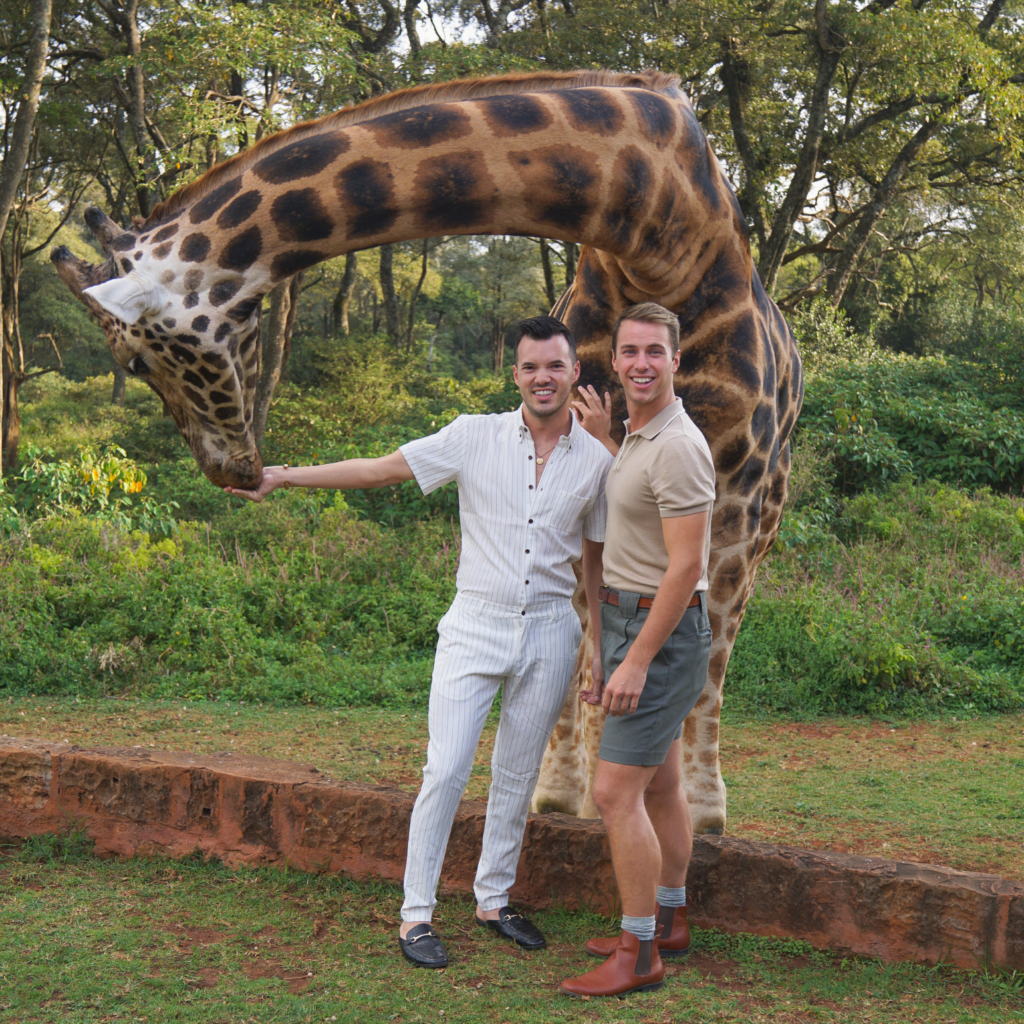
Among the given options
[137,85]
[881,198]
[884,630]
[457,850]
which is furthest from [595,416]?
[881,198]

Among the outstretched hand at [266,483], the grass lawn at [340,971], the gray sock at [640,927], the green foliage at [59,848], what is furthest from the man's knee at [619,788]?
the green foliage at [59,848]

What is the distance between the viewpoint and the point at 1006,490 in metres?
12.6

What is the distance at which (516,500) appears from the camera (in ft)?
11.1

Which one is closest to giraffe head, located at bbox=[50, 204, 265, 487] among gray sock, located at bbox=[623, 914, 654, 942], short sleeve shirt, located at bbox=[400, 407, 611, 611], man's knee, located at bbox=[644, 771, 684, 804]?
short sleeve shirt, located at bbox=[400, 407, 611, 611]

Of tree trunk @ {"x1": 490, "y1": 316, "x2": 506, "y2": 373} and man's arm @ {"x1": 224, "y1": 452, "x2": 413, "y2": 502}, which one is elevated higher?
tree trunk @ {"x1": 490, "y1": 316, "x2": 506, "y2": 373}

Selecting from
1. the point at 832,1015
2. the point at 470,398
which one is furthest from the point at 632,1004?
the point at 470,398

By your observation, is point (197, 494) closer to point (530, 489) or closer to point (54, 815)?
point (54, 815)

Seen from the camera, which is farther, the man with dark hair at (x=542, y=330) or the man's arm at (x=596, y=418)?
the man's arm at (x=596, y=418)

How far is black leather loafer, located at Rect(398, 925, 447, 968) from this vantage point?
10.6ft

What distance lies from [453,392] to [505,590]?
1654cm

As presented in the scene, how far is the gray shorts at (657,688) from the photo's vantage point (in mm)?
2998

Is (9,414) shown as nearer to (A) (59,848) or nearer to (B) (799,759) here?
(A) (59,848)

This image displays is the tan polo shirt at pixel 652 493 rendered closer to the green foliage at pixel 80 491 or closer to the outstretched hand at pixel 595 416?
the outstretched hand at pixel 595 416

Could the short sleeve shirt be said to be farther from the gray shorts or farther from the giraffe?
the giraffe
